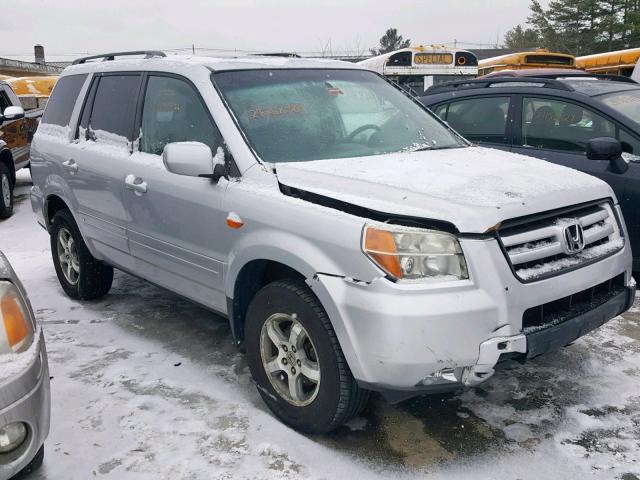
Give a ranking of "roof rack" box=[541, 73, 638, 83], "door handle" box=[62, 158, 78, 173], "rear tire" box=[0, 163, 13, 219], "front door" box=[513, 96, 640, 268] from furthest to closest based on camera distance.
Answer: "rear tire" box=[0, 163, 13, 219] < "roof rack" box=[541, 73, 638, 83] < "front door" box=[513, 96, 640, 268] < "door handle" box=[62, 158, 78, 173]

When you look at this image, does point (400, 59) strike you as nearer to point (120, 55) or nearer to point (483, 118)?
point (483, 118)

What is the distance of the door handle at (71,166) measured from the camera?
4.71 meters

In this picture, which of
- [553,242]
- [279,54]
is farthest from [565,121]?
[553,242]

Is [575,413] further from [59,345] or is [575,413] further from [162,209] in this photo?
[59,345]

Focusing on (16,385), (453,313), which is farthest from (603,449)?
(16,385)

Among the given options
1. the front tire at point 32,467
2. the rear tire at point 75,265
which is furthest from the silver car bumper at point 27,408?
the rear tire at point 75,265

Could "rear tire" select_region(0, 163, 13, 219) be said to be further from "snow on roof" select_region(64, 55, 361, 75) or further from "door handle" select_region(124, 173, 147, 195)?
"door handle" select_region(124, 173, 147, 195)

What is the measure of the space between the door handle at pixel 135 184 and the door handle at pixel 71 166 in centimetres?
84

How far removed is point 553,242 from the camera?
9.46 ft

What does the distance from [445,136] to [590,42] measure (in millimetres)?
46957

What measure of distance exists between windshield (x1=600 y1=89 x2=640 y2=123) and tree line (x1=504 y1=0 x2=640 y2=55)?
40.5 metres

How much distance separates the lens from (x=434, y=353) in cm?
256

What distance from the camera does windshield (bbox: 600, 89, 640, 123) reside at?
5.15 m

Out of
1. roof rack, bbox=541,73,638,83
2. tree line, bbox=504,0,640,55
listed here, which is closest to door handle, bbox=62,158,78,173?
roof rack, bbox=541,73,638,83
